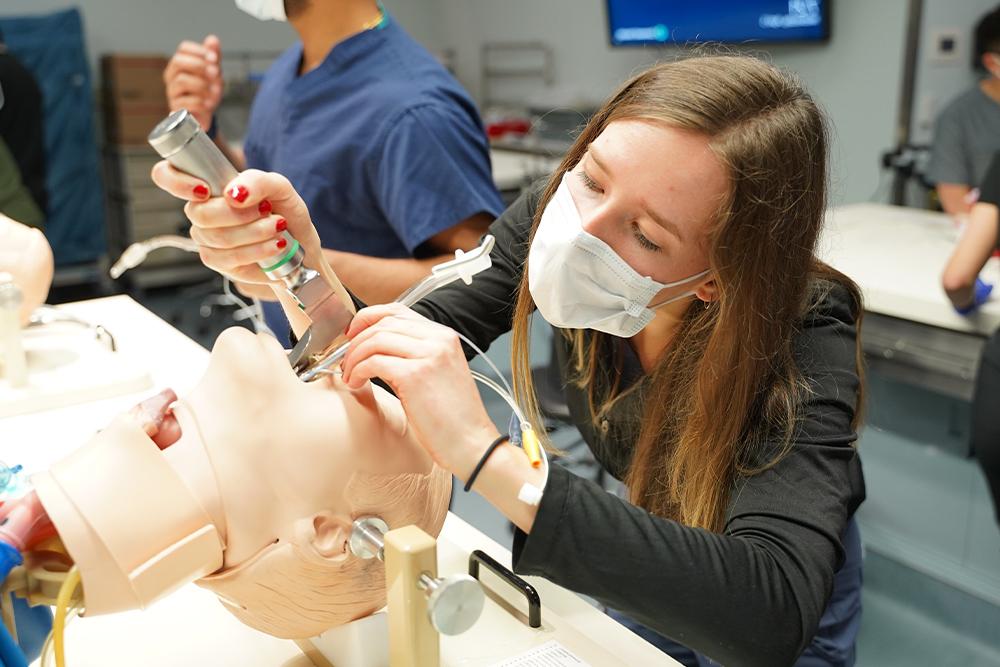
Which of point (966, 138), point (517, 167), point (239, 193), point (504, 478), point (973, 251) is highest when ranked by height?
point (239, 193)

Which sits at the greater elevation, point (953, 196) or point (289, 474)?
point (289, 474)

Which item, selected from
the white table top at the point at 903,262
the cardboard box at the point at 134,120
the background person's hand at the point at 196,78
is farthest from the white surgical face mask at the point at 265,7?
the cardboard box at the point at 134,120

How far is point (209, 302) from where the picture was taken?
4.78 metres

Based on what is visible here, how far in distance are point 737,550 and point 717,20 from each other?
417cm

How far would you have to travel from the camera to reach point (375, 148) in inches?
62.5

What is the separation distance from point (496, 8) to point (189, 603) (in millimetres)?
5542

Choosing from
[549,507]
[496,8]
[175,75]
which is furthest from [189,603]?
[496,8]

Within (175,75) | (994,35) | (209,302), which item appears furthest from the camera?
(209,302)

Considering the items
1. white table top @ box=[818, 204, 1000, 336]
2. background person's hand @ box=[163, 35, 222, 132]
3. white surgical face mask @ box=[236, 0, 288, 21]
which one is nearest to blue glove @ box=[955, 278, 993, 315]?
Answer: white table top @ box=[818, 204, 1000, 336]

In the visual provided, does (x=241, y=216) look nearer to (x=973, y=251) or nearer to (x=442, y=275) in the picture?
(x=442, y=275)

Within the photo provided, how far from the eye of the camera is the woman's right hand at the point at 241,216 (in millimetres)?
938

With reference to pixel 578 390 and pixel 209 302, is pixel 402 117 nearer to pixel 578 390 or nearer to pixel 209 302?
pixel 578 390

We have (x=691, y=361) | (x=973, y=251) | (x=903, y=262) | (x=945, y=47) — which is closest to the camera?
(x=691, y=361)

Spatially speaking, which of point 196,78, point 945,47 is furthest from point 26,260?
point 945,47
